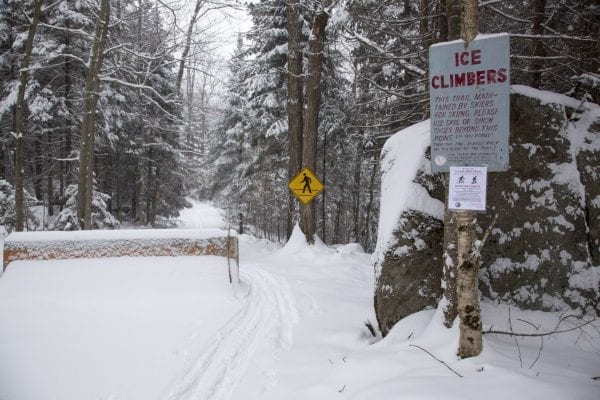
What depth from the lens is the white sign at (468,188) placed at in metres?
2.81

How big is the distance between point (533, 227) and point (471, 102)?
1985 mm

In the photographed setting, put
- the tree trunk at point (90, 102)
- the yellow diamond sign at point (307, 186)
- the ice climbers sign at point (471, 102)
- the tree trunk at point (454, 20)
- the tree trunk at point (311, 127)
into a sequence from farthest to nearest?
the tree trunk at point (311, 127)
the tree trunk at point (90, 102)
the yellow diamond sign at point (307, 186)
the tree trunk at point (454, 20)
the ice climbers sign at point (471, 102)

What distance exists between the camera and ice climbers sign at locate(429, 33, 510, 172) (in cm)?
279

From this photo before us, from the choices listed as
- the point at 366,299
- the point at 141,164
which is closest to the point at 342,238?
the point at 141,164

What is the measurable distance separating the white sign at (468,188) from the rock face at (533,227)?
133 centimetres

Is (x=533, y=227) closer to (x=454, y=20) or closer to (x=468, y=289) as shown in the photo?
(x=468, y=289)

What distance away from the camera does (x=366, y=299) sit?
6594 millimetres

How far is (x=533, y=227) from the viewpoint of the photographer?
4062 mm

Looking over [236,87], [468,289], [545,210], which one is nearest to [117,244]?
[468,289]

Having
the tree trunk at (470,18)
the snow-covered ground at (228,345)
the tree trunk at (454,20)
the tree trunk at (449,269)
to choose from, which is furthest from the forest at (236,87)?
the snow-covered ground at (228,345)

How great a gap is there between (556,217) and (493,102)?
6.54 feet

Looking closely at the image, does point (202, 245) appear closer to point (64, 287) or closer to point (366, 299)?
point (64, 287)

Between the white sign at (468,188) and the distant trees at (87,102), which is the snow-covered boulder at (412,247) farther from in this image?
the distant trees at (87,102)

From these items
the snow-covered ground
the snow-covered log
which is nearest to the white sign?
the snow-covered ground
